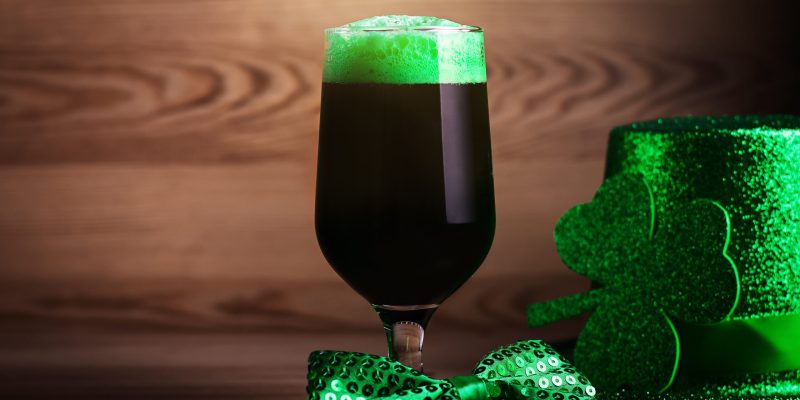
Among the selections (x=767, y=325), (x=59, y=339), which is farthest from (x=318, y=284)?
(x=767, y=325)

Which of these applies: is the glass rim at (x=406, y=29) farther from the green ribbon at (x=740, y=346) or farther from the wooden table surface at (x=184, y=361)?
the wooden table surface at (x=184, y=361)

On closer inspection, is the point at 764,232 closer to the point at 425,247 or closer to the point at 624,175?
the point at 624,175

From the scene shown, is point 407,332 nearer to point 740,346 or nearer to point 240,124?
point 740,346

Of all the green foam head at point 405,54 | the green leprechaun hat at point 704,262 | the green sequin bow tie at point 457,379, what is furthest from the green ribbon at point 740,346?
the green foam head at point 405,54

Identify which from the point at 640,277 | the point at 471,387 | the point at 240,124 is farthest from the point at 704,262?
the point at 240,124

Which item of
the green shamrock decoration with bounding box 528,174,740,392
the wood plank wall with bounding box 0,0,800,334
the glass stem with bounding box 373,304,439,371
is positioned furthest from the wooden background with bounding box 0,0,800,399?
the glass stem with bounding box 373,304,439,371

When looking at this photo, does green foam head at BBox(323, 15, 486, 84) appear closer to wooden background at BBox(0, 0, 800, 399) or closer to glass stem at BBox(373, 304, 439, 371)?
glass stem at BBox(373, 304, 439, 371)

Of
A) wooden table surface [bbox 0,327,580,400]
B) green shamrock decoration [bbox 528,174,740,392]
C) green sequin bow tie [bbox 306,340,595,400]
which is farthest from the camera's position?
wooden table surface [bbox 0,327,580,400]
